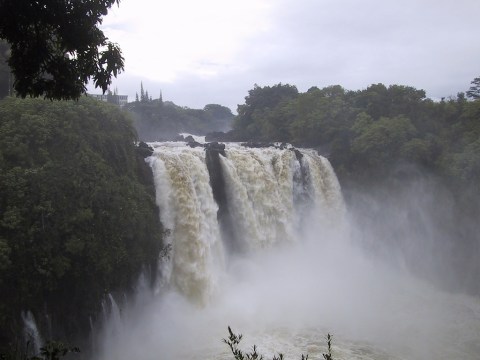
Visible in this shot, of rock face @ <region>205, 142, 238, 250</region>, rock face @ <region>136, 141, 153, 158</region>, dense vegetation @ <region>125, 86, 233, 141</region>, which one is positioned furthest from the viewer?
dense vegetation @ <region>125, 86, 233, 141</region>

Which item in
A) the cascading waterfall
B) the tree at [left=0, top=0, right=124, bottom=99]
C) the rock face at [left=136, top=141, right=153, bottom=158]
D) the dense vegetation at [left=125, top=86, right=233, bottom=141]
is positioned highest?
the dense vegetation at [left=125, top=86, right=233, bottom=141]

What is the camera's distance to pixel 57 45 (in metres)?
5.74

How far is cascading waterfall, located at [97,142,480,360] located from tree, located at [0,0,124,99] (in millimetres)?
9545

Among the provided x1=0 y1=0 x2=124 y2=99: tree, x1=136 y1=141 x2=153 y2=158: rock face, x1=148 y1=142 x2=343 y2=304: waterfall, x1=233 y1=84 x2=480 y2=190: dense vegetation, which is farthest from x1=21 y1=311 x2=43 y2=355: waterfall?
x1=233 y1=84 x2=480 y2=190: dense vegetation

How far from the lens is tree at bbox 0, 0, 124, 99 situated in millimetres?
5219

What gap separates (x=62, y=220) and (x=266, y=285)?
10.6 metres

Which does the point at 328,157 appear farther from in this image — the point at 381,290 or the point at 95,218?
the point at 95,218

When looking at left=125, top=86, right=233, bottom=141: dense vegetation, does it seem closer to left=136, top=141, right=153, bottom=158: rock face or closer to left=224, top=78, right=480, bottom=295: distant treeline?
left=224, top=78, right=480, bottom=295: distant treeline

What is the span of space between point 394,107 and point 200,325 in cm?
2132

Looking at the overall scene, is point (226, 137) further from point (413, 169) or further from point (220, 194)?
point (220, 194)

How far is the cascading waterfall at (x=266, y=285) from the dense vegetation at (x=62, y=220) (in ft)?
6.86

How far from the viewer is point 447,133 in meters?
26.1

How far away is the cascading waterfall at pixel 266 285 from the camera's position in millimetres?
14430

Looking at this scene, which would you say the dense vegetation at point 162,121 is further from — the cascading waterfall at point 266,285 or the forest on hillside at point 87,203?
the forest on hillside at point 87,203
